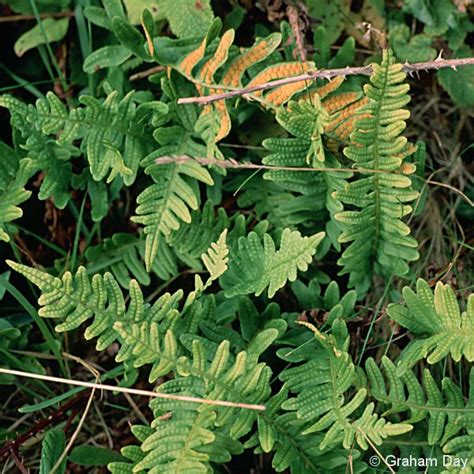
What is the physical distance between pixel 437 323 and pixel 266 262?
0.39 meters

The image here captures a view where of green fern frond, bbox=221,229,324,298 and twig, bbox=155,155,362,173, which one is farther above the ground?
twig, bbox=155,155,362,173

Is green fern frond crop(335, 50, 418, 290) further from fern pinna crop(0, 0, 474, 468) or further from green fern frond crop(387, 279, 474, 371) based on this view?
green fern frond crop(387, 279, 474, 371)

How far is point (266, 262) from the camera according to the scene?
163 centimetres

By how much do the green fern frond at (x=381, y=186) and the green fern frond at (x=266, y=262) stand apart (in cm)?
13

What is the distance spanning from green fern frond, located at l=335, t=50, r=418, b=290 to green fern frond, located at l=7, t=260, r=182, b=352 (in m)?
0.46

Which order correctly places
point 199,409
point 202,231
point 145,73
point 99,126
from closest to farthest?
point 199,409, point 99,126, point 202,231, point 145,73

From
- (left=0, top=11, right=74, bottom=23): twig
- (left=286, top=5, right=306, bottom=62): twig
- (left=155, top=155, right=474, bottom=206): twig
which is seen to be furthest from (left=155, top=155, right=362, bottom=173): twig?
(left=0, top=11, right=74, bottom=23): twig

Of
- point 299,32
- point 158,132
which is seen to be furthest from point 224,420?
point 299,32

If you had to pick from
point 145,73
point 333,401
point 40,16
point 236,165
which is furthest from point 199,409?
point 40,16

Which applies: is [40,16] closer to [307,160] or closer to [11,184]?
[11,184]

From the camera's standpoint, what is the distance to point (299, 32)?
178cm

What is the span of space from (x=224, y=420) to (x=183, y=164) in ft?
1.97

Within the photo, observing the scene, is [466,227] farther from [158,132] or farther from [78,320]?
[78,320]

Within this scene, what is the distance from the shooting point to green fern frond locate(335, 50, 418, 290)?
1526 mm
